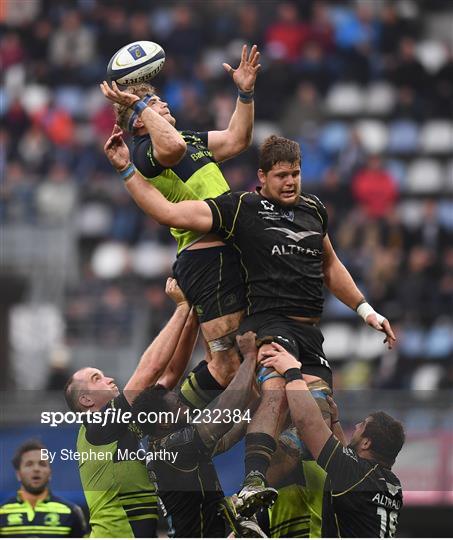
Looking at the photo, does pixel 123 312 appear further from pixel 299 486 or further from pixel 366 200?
pixel 299 486

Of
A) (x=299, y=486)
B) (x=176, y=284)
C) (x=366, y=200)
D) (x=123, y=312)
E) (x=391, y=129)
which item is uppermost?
(x=391, y=129)

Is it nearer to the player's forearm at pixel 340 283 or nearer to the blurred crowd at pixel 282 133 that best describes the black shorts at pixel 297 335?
the player's forearm at pixel 340 283

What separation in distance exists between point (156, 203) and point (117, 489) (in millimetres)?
1976

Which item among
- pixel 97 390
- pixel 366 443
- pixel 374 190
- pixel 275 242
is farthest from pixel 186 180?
pixel 374 190

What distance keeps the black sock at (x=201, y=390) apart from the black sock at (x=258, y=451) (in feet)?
2.35

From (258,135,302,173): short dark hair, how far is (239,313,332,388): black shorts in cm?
94

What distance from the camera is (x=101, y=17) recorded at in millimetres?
25859

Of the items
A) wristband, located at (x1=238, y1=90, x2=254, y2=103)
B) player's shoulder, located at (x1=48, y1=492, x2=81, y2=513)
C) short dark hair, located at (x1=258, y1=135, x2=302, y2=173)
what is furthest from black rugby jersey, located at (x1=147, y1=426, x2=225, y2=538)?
wristband, located at (x1=238, y1=90, x2=254, y2=103)

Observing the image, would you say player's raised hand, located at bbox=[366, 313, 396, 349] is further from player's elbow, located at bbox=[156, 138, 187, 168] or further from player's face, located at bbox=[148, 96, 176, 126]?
player's face, located at bbox=[148, 96, 176, 126]

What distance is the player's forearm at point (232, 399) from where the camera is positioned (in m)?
9.53

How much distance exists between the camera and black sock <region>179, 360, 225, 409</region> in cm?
1000

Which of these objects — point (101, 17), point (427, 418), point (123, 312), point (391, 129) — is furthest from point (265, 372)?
point (101, 17)

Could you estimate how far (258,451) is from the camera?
30.1ft

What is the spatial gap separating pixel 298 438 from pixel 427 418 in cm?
617
